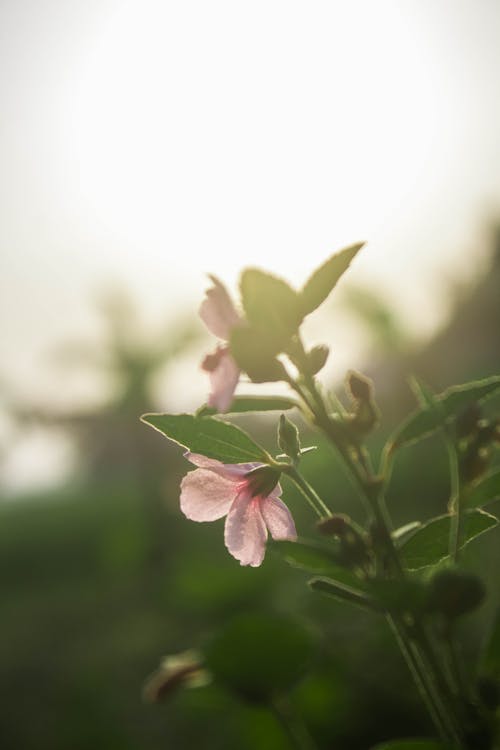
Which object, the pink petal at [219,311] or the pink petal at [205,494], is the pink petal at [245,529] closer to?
the pink petal at [205,494]

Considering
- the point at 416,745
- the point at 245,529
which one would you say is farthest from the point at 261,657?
the point at 416,745

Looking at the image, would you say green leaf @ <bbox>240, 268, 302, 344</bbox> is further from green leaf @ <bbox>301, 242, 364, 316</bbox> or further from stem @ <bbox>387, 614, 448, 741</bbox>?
stem @ <bbox>387, 614, 448, 741</bbox>

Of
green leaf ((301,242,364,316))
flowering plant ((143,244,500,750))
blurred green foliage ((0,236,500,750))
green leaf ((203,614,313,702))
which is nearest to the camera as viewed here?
flowering plant ((143,244,500,750))

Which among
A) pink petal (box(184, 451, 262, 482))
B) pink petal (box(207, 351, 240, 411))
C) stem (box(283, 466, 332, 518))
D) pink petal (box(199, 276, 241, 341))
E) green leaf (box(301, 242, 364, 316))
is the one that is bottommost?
stem (box(283, 466, 332, 518))

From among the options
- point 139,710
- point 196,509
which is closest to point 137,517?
point 139,710

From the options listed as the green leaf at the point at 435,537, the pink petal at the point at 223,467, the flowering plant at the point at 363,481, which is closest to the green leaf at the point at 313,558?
the flowering plant at the point at 363,481

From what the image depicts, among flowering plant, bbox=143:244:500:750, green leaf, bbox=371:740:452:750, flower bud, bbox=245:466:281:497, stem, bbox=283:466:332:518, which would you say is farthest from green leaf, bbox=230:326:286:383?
green leaf, bbox=371:740:452:750

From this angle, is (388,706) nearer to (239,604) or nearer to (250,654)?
(239,604)
